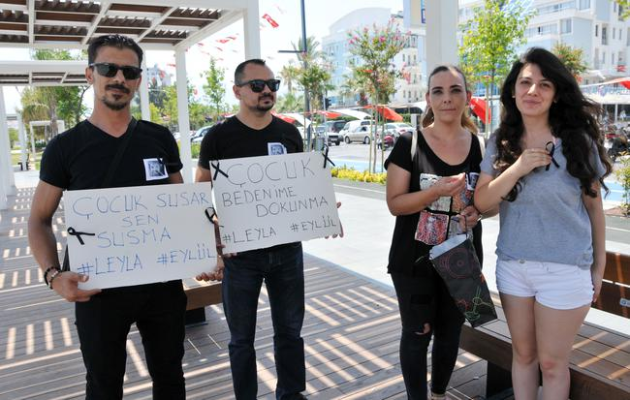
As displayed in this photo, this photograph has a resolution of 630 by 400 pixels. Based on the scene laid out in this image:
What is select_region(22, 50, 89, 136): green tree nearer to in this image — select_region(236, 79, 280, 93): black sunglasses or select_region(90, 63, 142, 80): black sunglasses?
select_region(236, 79, 280, 93): black sunglasses

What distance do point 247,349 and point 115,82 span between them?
149 cm

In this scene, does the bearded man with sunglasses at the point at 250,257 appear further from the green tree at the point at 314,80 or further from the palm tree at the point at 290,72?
the palm tree at the point at 290,72

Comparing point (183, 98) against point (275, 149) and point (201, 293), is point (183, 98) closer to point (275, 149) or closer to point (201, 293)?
point (201, 293)

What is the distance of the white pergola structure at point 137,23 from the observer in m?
5.86

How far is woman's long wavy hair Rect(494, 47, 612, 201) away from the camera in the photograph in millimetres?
1986

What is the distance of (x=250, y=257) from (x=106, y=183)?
87cm

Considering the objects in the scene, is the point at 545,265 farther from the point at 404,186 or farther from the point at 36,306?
the point at 36,306

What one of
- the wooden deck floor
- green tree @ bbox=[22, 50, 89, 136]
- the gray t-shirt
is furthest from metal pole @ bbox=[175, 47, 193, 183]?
green tree @ bbox=[22, 50, 89, 136]

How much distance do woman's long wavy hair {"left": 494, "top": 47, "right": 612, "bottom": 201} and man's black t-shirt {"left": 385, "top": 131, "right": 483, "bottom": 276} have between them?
0.83ft

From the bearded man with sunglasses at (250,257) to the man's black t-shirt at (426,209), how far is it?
61cm

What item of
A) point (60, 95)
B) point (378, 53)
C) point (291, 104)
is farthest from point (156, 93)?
point (378, 53)

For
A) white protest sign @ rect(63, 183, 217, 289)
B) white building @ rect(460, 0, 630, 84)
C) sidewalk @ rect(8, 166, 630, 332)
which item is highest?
white building @ rect(460, 0, 630, 84)

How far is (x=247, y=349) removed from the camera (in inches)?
102

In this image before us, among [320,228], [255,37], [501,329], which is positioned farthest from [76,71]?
[501,329]
